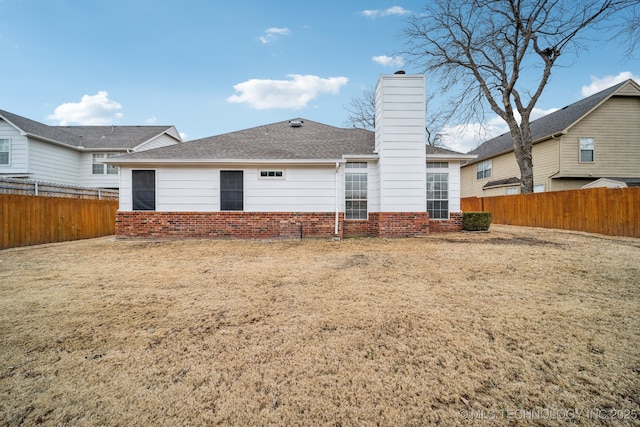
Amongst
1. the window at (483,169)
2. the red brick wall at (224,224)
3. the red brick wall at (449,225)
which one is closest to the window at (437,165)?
the red brick wall at (449,225)

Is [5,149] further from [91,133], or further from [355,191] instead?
[355,191]

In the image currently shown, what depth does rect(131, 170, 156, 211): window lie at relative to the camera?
979 cm

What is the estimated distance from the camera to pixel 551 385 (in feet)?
6.23

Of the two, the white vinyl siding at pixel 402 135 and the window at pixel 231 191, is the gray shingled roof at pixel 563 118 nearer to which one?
the white vinyl siding at pixel 402 135

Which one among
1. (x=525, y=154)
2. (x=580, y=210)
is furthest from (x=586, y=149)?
(x=580, y=210)

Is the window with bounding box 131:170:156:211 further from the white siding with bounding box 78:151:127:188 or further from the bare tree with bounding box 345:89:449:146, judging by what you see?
the bare tree with bounding box 345:89:449:146

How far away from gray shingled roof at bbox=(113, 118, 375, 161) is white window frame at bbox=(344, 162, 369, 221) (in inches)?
22.2

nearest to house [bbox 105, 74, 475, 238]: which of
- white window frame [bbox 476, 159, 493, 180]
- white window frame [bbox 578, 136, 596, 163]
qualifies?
white window frame [bbox 578, 136, 596, 163]

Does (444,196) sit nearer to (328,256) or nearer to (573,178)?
(328,256)

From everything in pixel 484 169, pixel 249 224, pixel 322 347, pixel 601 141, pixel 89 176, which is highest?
pixel 601 141

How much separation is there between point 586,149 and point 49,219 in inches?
1030

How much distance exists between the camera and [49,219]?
9484 mm

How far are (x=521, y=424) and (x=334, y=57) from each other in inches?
611

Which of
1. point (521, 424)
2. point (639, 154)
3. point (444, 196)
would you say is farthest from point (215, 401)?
point (639, 154)
